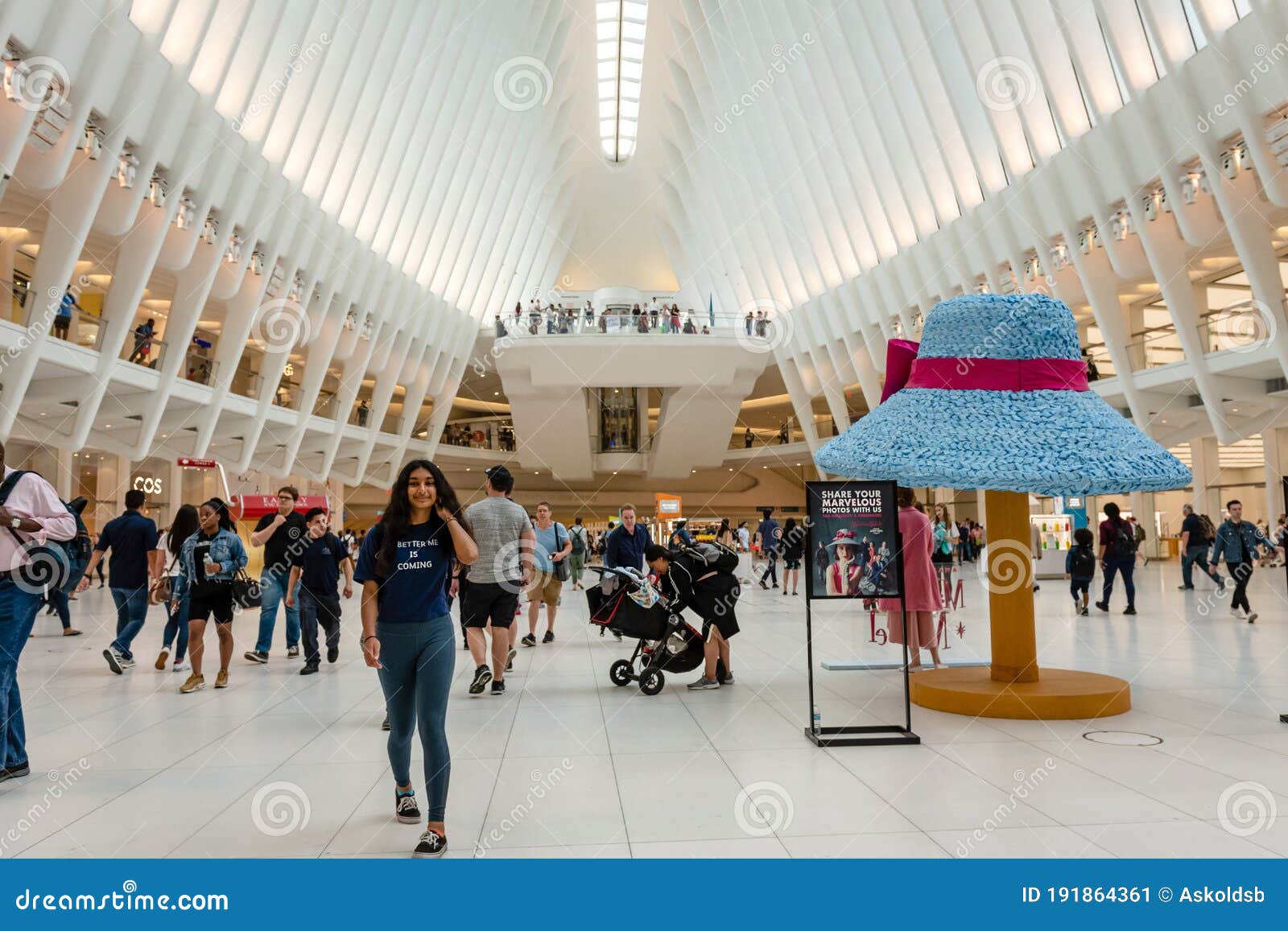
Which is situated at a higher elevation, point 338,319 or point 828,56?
point 828,56

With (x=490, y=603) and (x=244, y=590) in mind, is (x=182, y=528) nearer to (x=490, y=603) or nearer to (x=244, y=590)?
(x=244, y=590)

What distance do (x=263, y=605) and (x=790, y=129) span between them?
79.1 ft

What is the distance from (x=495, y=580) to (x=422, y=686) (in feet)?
11.0

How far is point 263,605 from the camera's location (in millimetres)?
Result: 9078

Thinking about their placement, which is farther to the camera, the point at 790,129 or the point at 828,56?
the point at 790,129

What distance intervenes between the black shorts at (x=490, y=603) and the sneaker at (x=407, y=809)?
10.1ft

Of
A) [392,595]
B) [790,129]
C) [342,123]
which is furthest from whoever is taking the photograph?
[790,129]

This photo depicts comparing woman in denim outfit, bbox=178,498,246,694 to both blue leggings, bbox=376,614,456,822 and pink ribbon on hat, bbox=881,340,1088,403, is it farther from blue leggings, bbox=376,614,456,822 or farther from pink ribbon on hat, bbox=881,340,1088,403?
pink ribbon on hat, bbox=881,340,1088,403

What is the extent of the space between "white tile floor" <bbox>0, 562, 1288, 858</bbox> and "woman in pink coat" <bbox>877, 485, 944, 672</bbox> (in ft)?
1.59

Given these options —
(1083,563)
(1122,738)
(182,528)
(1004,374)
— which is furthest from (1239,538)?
(182,528)

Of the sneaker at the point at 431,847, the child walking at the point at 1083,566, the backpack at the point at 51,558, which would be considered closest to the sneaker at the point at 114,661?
the backpack at the point at 51,558

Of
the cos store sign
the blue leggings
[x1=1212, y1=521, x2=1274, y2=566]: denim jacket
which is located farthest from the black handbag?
the cos store sign
